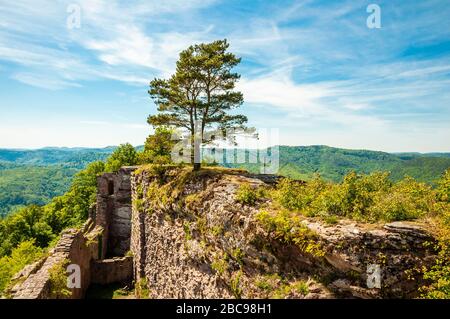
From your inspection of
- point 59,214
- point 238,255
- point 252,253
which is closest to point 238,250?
point 238,255

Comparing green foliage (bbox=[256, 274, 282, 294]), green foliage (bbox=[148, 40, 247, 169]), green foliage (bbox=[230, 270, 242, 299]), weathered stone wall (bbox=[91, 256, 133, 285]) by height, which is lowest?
weathered stone wall (bbox=[91, 256, 133, 285])

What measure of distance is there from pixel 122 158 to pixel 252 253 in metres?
41.5

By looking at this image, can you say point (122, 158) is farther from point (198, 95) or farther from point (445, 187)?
point (445, 187)

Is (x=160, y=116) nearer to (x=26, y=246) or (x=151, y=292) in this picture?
(x=151, y=292)

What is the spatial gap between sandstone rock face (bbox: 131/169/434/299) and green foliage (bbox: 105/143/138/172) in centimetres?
3022

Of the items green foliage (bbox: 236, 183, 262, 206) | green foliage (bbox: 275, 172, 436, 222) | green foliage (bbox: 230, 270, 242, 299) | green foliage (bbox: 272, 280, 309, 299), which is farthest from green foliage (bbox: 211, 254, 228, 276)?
green foliage (bbox: 275, 172, 436, 222)

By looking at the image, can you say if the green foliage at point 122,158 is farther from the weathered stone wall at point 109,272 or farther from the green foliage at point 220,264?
the green foliage at point 220,264

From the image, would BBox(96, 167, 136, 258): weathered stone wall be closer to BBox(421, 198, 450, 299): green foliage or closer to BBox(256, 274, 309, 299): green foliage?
BBox(256, 274, 309, 299): green foliage

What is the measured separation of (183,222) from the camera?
50.4ft

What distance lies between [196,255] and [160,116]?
A: 8.36 metres

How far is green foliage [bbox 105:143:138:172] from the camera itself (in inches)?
1842

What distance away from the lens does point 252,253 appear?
33.1ft
